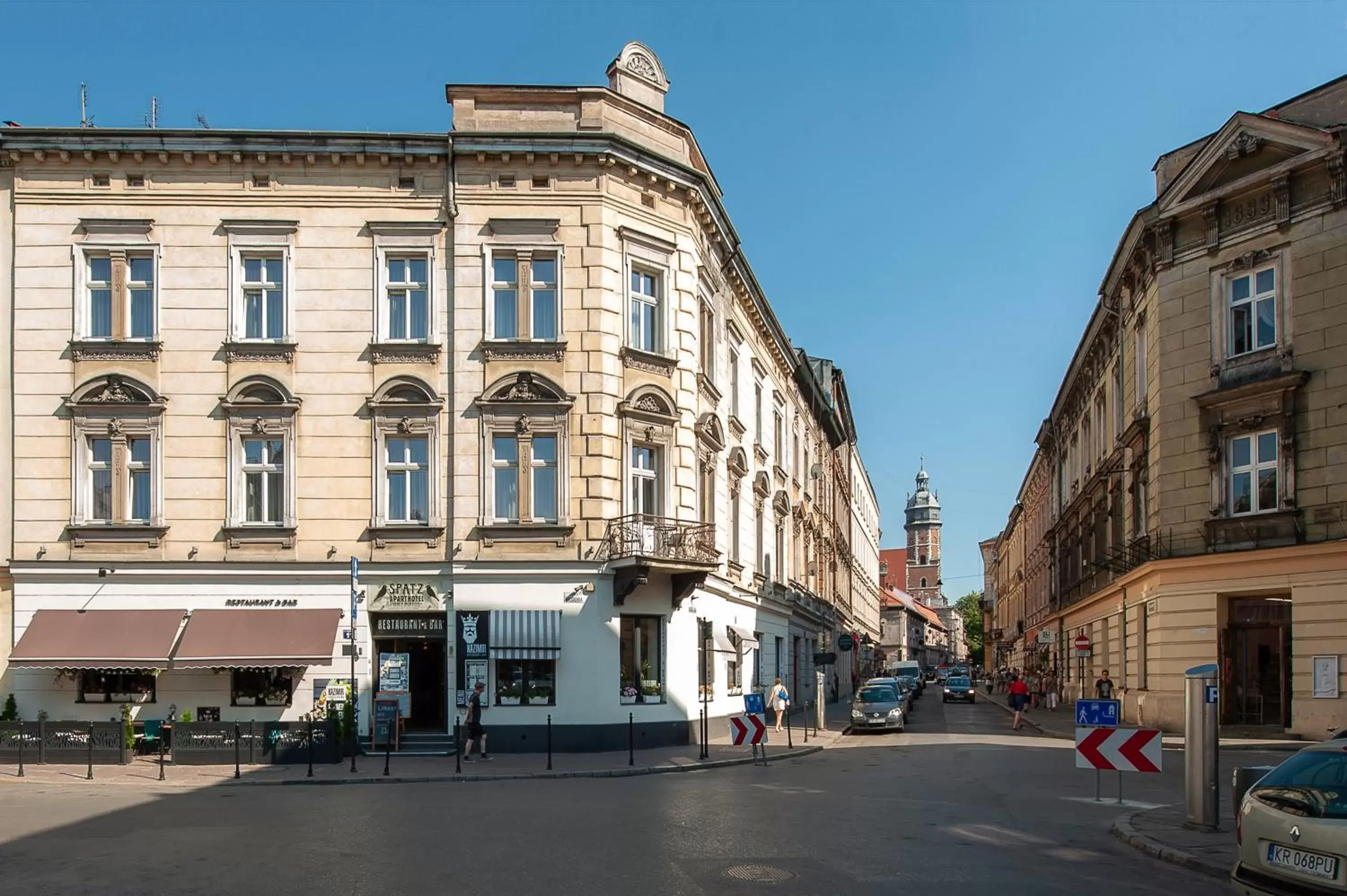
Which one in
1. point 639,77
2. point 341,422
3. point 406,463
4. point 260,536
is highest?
point 639,77

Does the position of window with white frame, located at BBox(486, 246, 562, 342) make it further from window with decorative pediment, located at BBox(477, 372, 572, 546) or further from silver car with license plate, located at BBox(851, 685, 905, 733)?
silver car with license plate, located at BBox(851, 685, 905, 733)

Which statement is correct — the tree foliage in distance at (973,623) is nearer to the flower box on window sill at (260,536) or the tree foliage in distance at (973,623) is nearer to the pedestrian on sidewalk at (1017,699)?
the pedestrian on sidewalk at (1017,699)

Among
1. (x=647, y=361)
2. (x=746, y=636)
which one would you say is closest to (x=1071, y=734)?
(x=746, y=636)

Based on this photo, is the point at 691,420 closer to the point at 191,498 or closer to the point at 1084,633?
the point at 191,498

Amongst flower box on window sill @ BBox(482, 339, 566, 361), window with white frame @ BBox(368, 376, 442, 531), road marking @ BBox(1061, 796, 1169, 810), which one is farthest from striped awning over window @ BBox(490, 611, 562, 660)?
road marking @ BBox(1061, 796, 1169, 810)

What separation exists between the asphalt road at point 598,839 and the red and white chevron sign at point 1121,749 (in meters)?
0.65

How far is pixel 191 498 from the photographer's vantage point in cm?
2575

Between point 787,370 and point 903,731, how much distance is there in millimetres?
15856

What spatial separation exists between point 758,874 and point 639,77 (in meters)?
21.2

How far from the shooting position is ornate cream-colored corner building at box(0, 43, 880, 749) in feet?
83.9

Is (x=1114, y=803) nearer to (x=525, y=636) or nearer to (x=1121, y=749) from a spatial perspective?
(x=1121, y=749)

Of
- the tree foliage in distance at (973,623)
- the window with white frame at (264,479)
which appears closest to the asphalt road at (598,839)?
the window with white frame at (264,479)

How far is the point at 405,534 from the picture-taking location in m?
25.8

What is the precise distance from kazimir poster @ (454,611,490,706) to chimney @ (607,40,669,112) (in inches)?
471
